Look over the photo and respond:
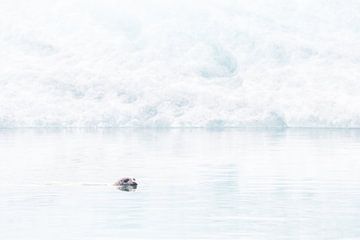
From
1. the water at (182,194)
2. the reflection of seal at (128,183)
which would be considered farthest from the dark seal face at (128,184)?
the water at (182,194)

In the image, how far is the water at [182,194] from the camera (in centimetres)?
2394

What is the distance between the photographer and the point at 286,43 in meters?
115

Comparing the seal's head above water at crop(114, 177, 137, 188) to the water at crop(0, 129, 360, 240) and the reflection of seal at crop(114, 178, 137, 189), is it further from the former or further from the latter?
the water at crop(0, 129, 360, 240)

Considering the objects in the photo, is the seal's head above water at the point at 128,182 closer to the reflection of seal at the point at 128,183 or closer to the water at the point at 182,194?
the reflection of seal at the point at 128,183

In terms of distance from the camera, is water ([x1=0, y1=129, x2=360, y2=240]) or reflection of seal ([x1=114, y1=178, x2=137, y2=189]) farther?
reflection of seal ([x1=114, y1=178, x2=137, y2=189])

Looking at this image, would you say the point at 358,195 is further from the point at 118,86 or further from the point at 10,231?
the point at 118,86

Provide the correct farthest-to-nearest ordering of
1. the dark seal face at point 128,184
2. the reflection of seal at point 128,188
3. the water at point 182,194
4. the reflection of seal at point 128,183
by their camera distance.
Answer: the reflection of seal at point 128,183 → the dark seal face at point 128,184 → the reflection of seal at point 128,188 → the water at point 182,194

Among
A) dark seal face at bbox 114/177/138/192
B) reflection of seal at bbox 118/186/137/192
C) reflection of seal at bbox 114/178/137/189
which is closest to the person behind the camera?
reflection of seal at bbox 118/186/137/192

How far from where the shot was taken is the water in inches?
942

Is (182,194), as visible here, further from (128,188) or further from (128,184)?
(128,184)

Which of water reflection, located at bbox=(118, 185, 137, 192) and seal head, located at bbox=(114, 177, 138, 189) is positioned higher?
seal head, located at bbox=(114, 177, 138, 189)

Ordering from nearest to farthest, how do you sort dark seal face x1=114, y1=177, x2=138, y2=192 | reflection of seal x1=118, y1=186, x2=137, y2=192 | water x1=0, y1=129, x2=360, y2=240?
water x1=0, y1=129, x2=360, y2=240, reflection of seal x1=118, y1=186, x2=137, y2=192, dark seal face x1=114, y1=177, x2=138, y2=192

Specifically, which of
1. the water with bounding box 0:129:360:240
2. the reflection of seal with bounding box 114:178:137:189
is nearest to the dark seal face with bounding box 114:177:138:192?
the reflection of seal with bounding box 114:178:137:189

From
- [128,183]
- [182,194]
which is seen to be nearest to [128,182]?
[128,183]
